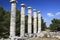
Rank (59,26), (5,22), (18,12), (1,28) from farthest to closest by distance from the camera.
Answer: (59,26), (18,12), (5,22), (1,28)

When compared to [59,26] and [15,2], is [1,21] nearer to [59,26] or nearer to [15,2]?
[15,2]

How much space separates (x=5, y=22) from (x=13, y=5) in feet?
59.9

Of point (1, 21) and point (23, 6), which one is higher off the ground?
point (23, 6)

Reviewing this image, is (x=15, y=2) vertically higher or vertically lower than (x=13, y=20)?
higher

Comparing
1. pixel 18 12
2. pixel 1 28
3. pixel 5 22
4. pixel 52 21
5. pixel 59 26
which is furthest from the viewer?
pixel 52 21

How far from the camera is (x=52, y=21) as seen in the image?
8281cm

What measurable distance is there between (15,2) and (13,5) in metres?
0.65

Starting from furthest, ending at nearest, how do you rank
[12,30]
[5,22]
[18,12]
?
[18,12] → [5,22] → [12,30]

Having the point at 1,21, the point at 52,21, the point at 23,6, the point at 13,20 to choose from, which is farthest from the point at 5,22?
the point at 52,21

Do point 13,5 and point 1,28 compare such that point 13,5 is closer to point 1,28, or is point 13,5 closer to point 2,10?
point 1,28

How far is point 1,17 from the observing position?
45219mm

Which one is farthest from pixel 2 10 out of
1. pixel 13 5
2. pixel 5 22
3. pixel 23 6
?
pixel 13 5

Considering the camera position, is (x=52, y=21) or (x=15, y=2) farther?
(x=52, y=21)

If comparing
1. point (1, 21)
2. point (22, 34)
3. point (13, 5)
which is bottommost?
point (22, 34)
